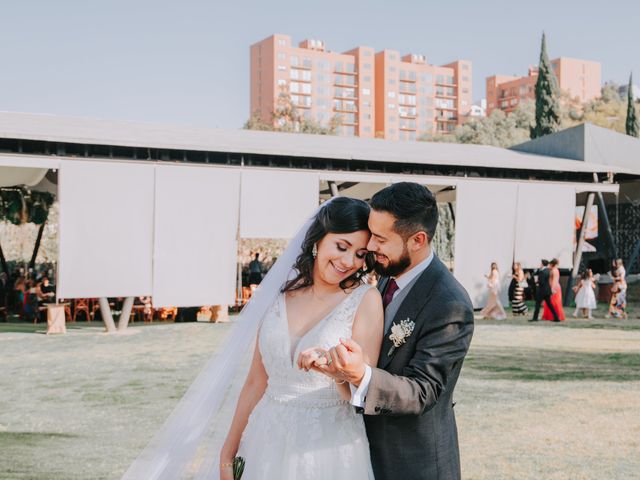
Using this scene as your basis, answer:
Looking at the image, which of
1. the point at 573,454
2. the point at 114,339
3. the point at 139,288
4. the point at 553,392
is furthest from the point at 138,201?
the point at 573,454

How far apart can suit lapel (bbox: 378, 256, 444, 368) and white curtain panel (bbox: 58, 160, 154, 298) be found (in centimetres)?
1243

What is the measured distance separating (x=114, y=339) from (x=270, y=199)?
184 inches

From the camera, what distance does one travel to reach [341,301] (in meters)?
2.73

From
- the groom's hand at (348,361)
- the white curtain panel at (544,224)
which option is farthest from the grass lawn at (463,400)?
the white curtain panel at (544,224)

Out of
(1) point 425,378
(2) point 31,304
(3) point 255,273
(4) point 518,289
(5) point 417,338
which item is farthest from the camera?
(3) point 255,273

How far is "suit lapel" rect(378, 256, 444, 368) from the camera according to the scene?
2359mm

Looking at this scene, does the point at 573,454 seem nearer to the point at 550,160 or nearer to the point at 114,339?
the point at 114,339

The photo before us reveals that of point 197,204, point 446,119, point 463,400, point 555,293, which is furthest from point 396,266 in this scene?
point 446,119

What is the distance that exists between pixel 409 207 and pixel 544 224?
17667mm

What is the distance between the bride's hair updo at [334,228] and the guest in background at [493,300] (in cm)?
1494

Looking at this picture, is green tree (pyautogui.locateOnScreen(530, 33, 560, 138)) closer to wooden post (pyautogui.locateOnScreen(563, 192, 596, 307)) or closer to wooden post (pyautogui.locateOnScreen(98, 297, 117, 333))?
→ wooden post (pyautogui.locateOnScreen(563, 192, 596, 307))

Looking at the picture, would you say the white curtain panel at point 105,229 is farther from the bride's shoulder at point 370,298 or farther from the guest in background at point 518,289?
the bride's shoulder at point 370,298

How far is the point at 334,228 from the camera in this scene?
2672 millimetres

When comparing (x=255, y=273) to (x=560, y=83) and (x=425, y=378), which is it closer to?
(x=425, y=378)
